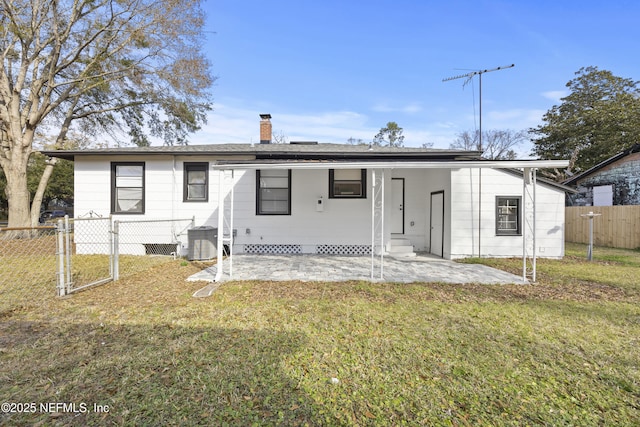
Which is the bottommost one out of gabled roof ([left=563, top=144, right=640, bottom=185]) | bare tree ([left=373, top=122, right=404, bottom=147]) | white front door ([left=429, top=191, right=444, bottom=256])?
white front door ([left=429, top=191, right=444, bottom=256])

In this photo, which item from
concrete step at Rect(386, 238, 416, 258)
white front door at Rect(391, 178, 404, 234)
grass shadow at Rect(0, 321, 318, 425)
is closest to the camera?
grass shadow at Rect(0, 321, 318, 425)

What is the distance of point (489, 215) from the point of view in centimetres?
873

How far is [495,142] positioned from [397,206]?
31.5 meters

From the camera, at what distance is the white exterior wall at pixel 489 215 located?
28.4 feet

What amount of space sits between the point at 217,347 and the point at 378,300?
2694 mm

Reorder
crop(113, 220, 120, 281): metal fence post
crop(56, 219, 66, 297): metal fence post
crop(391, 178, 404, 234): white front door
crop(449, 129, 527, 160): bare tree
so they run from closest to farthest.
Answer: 1. crop(56, 219, 66, 297): metal fence post
2. crop(113, 220, 120, 281): metal fence post
3. crop(391, 178, 404, 234): white front door
4. crop(449, 129, 527, 160): bare tree

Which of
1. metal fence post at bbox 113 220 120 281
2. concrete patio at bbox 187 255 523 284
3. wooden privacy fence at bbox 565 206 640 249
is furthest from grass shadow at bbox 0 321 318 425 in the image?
wooden privacy fence at bbox 565 206 640 249

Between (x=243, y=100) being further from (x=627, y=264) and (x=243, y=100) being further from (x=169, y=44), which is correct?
(x=627, y=264)

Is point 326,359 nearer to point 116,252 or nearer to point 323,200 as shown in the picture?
point 116,252

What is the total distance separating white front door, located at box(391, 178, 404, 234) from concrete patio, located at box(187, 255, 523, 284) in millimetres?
1603

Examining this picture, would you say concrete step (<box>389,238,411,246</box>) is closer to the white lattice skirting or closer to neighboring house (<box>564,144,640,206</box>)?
the white lattice skirting

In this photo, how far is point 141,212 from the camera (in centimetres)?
934

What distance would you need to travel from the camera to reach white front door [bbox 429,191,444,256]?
29.5 feet

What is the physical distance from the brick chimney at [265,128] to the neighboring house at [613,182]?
15013 mm
